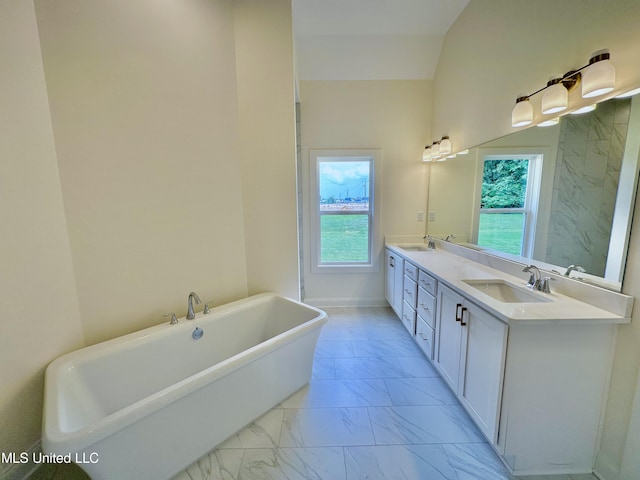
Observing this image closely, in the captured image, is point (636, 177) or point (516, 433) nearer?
point (636, 177)

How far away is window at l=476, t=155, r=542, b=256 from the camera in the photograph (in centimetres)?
181

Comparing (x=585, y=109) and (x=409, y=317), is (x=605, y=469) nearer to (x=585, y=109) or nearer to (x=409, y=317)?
(x=409, y=317)

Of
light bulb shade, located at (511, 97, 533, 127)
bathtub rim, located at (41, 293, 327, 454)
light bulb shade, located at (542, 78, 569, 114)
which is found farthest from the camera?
light bulb shade, located at (511, 97, 533, 127)

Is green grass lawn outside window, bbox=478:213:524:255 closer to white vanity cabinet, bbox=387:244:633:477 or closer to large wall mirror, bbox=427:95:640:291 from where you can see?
large wall mirror, bbox=427:95:640:291

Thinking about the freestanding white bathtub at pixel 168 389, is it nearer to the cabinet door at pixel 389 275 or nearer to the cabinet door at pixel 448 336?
the cabinet door at pixel 448 336

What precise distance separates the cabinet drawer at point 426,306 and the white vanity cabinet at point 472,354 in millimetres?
81

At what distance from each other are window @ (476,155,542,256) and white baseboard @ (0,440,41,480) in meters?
3.26

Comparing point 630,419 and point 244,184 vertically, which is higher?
point 244,184

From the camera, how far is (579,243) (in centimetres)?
147

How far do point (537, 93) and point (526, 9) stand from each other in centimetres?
64

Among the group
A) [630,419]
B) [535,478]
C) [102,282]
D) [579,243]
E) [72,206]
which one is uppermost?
[72,206]

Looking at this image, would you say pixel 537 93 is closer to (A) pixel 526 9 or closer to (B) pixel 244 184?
(A) pixel 526 9

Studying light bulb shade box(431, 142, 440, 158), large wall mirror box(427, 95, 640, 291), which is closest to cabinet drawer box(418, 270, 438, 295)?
large wall mirror box(427, 95, 640, 291)

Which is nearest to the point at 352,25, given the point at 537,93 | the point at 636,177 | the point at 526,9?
the point at 526,9
